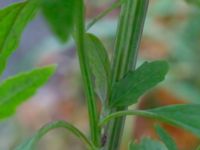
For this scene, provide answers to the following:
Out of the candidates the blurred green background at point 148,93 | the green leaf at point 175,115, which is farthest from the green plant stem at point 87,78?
the blurred green background at point 148,93

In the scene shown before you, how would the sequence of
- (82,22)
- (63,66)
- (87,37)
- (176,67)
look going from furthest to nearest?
(63,66) < (176,67) < (87,37) < (82,22)

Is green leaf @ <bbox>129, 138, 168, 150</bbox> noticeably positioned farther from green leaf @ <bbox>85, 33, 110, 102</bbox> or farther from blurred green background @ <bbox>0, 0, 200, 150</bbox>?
blurred green background @ <bbox>0, 0, 200, 150</bbox>

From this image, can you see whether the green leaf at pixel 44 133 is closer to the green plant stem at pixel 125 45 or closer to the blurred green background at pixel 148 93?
the green plant stem at pixel 125 45

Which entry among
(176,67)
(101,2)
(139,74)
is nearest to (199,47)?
(176,67)

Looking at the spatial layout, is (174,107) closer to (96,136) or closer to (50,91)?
(96,136)

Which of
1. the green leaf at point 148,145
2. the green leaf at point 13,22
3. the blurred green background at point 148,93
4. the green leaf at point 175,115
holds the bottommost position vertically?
the blurred green background at point 148,93

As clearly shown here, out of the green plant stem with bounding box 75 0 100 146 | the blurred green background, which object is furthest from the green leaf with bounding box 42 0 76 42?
the blurred green background
